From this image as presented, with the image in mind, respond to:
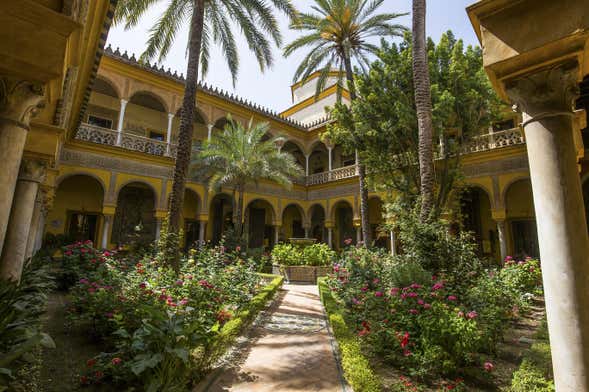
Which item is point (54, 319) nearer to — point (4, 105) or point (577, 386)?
point (4, 105)

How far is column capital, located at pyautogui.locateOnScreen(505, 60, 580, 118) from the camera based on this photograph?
1.99m

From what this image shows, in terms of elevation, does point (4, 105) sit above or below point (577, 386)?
above

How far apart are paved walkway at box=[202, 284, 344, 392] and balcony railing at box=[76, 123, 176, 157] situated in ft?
37.7

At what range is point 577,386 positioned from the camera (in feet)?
5.77

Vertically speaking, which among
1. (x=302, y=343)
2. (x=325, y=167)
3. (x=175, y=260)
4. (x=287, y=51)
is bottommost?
(x=302, y=343)

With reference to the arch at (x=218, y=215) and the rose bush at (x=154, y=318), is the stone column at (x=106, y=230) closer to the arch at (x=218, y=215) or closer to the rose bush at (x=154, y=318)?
the rose bush at (x=154, y=318)

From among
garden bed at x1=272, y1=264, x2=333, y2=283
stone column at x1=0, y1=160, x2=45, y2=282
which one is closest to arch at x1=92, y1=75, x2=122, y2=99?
stone column at x1=0, y1=160, x2=45, y2=282

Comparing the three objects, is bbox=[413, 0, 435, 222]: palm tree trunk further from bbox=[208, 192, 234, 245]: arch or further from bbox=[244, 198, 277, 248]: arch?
bbox=[244, 198, 277, 248]: arch

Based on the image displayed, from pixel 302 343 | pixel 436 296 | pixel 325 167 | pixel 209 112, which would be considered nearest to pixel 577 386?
pixel 436 296

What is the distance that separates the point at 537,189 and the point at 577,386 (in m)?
1.17

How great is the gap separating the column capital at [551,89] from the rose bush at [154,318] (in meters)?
3.47

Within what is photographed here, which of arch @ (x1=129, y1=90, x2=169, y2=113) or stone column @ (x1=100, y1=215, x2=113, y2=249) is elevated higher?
arch @ (x1=129, y1=90, x2=169, y2=113)

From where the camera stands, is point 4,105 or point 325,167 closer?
point 4,105

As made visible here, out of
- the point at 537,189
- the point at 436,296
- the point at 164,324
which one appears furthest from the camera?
the point at 436,296
